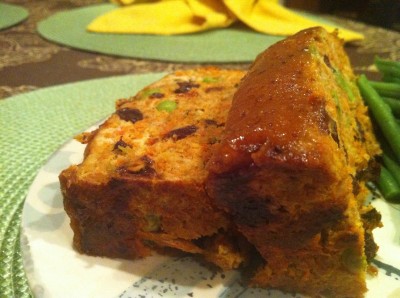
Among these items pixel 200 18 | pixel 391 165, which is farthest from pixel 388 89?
pixel 200 18

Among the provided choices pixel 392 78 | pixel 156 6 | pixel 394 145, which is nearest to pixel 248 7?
pixel 156 6

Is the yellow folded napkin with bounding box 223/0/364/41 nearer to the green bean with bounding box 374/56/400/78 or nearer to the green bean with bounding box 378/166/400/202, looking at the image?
the green bean with bounding box 374/56/400/78

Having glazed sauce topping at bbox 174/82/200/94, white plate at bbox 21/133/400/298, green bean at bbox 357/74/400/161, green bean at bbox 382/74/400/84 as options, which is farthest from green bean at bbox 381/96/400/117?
glazed sauce topping at bbox 174/82/200/94

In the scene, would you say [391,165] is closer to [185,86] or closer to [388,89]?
[388,89]

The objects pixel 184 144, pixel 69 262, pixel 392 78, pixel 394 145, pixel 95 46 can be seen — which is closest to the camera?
pixel 69 262

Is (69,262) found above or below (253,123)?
below

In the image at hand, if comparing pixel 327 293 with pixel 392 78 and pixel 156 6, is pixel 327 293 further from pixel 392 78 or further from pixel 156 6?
pixel 156 6
